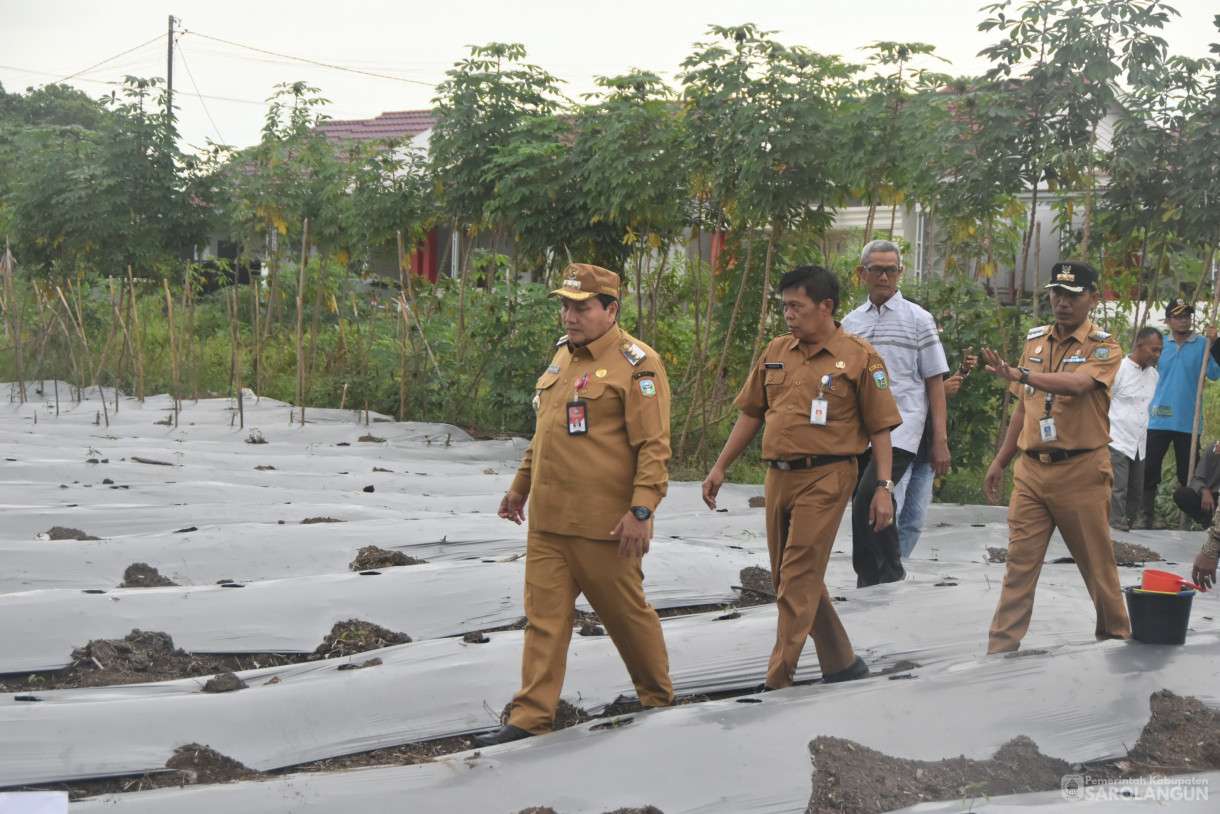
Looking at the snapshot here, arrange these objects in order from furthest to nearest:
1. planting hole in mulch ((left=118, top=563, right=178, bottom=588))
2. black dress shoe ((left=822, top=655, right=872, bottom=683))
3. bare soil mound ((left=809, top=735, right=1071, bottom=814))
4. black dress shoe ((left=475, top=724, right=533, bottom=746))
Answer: planting hole in mulch ((left=118, top=563, right=178, bottom=588)) < black dress shoe ((left=822, top=655, right=872, bottom=683)) < black dress shoe ((left=475, top=724, right=533, bottom=746)) < bare soil mound ((left=809, top=735, right=1071, bottom=814))

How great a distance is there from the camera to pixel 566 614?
10.5ft

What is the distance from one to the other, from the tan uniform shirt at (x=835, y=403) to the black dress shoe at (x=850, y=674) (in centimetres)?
69

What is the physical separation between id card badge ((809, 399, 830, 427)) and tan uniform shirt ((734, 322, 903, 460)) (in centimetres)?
1

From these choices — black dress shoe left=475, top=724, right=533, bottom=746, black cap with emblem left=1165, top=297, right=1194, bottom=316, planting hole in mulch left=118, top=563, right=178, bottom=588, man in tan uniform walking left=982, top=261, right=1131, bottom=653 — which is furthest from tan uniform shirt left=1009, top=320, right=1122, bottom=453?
planting hole in mulch left=118, top=563, right=178, bottom=588

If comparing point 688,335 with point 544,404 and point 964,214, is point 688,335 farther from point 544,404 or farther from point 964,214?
point 544,404

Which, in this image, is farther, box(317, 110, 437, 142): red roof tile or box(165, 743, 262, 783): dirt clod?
box(317, 110, 437, 142): red roof tile

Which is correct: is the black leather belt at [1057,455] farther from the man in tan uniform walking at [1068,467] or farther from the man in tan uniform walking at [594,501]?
the man in tan uniform walking at [594,501]

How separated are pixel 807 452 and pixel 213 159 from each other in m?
10.1

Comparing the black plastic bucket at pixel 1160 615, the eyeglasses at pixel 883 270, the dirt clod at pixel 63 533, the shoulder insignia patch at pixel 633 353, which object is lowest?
the dirt clod at pixel 63 533

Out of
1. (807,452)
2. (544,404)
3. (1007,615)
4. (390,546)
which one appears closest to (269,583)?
(390,546)

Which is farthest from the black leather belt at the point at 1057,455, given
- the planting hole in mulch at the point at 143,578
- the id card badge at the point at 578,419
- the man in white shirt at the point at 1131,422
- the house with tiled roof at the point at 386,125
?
the house with tiled roof at the point at 386,125

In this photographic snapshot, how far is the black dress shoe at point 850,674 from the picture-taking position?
11.7ft

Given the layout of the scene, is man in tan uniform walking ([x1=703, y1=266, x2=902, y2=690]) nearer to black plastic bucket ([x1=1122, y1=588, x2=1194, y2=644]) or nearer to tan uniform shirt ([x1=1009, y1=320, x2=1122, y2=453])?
tan uniform shirt ([x1=1009, y1=320, x2=1122, y2=453])

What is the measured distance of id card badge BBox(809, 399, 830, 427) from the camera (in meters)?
3.47
